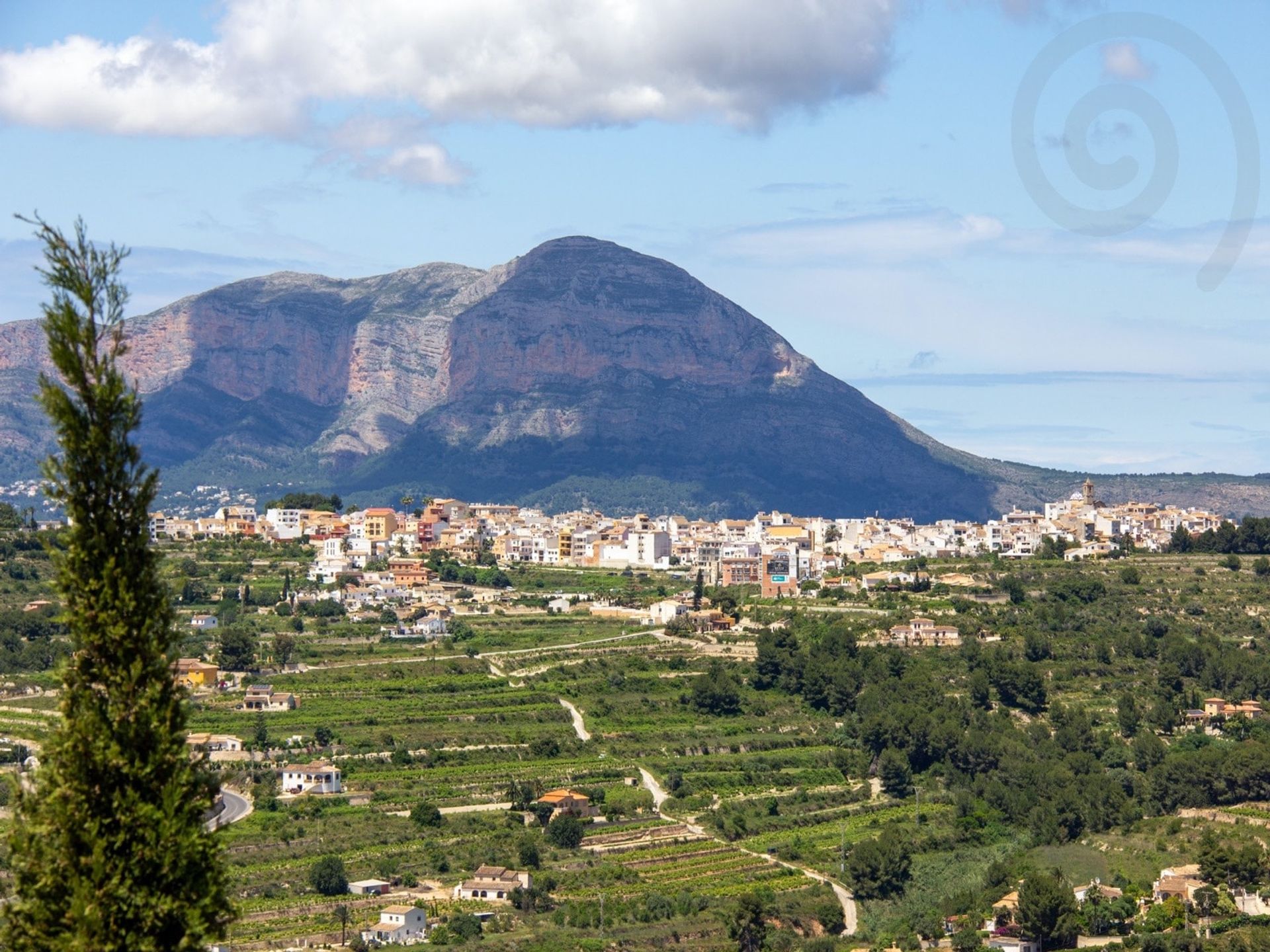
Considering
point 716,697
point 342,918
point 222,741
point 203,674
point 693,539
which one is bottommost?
point 342,918

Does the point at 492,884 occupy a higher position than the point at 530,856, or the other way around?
the point at 530,856

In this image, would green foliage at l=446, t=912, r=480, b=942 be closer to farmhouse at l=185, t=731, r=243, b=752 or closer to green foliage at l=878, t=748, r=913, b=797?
farmhouse at l=185, t=731, r=243, b=752

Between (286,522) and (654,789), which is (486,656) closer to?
(654,789)

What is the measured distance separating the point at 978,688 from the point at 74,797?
54.0 m

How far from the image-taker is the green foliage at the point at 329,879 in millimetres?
42750

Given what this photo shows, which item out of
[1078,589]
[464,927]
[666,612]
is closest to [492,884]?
[464,927]

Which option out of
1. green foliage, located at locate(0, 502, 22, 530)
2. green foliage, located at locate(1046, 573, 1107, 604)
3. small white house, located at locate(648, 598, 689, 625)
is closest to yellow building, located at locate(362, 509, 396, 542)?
green foliage, located at locate(0, 502, 22, 530)

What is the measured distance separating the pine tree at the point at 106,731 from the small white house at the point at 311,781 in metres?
38.4

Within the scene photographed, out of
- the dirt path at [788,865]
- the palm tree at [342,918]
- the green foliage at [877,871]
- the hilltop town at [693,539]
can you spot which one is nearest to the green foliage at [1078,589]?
the hilltop town at [693,539]

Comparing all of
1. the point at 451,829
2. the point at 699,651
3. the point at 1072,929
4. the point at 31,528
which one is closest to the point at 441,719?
the point at 451,829

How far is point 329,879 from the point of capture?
4284cm

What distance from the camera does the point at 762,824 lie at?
51812 mm

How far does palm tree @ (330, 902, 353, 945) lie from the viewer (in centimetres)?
3934

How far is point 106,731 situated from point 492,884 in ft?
107
